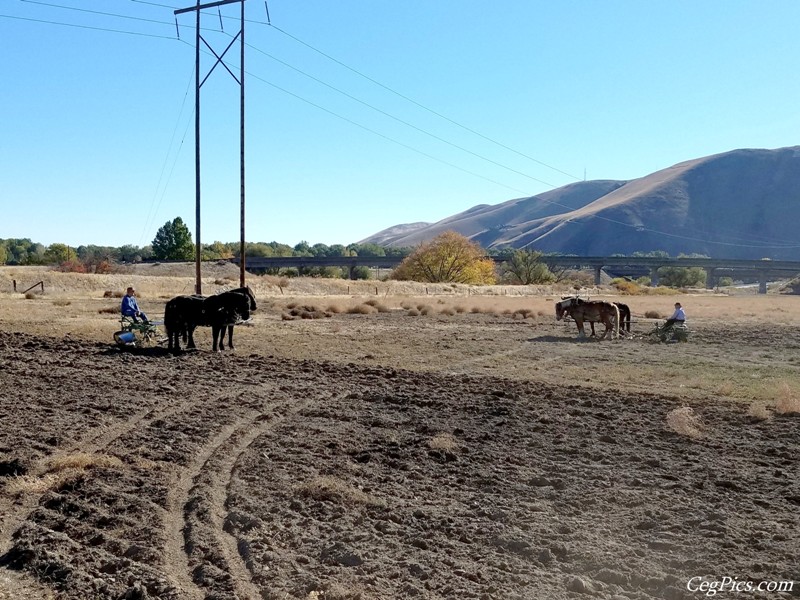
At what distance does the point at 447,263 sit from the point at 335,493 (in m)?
81.6

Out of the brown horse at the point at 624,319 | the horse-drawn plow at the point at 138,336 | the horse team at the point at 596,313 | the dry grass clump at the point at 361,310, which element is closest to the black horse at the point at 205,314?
the horse-drawn plow at the point at 138,336

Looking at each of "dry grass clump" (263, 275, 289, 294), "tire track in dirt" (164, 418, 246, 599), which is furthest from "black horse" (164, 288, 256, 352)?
"dry grass clump" (263, 275, 289, 294)

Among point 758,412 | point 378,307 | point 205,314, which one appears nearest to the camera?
point 758,412

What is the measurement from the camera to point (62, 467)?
8586 mm

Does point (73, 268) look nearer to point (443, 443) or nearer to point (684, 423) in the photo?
point (443, 443)

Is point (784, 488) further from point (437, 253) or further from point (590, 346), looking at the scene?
point (437, 253)

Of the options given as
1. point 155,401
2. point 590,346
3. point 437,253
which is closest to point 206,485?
point 155,401

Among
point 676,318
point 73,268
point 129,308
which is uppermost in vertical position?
point 73,268

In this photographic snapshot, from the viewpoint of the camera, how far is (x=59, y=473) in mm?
8398

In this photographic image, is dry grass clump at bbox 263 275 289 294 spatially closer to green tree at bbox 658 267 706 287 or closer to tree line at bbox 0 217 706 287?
tree line at bbox 0 217 706 287

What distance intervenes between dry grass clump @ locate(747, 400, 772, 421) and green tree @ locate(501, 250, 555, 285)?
87.6 metres

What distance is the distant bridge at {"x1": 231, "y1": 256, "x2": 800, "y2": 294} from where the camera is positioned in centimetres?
10888

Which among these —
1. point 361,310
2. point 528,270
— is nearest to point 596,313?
point 361,310

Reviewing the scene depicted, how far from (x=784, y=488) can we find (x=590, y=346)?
668 inches
